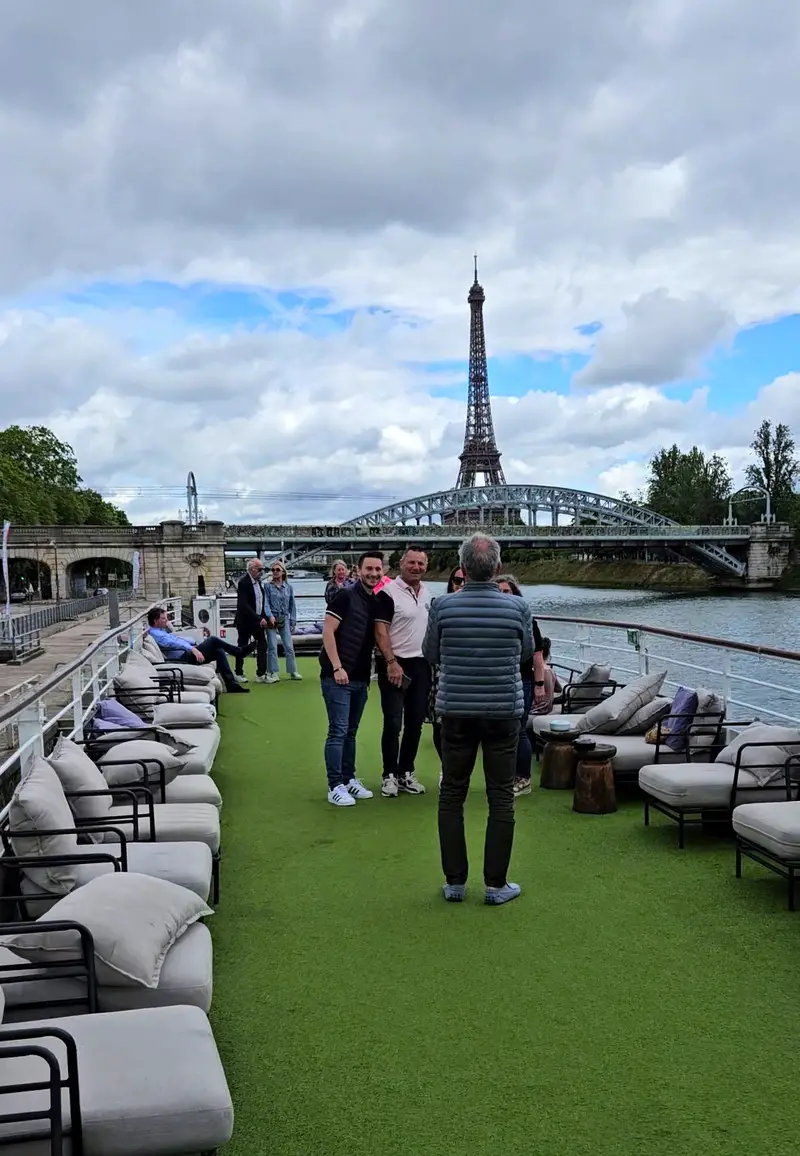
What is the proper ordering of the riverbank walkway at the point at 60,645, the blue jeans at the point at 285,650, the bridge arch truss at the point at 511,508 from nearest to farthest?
the blue jeans at the point at 285,650 < the riverbank walkway at the point at 60,645 < the bridge arch truss at the point at 511,508

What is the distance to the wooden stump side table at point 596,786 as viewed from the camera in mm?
5270

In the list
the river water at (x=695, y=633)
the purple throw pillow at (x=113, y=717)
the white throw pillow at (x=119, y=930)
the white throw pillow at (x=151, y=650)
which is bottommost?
the river water at (x=695, y=633)

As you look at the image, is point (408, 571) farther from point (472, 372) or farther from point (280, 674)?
point (472, 372)

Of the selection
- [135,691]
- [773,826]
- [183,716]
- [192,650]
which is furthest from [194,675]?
[773,826]

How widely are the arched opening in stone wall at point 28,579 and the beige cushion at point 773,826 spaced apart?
58.3 metres

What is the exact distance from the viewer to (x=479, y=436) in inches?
3656

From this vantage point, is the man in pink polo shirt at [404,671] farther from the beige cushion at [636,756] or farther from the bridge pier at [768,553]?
the bridge pier at [768,553]

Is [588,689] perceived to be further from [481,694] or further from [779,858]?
[481,694]

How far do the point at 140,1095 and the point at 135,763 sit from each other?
236 cm

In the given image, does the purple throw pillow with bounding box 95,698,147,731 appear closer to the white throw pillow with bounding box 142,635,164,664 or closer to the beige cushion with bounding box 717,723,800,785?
the white throw pillow with bounding box 142,635,164,664

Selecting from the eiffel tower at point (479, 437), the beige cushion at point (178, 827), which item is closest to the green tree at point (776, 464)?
the eiffel tower at point (479, 437)

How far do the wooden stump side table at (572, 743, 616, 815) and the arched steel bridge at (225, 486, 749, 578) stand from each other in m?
43.8

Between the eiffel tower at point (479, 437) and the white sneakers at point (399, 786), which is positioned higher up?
the eiffel tower at point (479, 437)

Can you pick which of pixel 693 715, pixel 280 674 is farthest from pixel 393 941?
pixel 280 674
